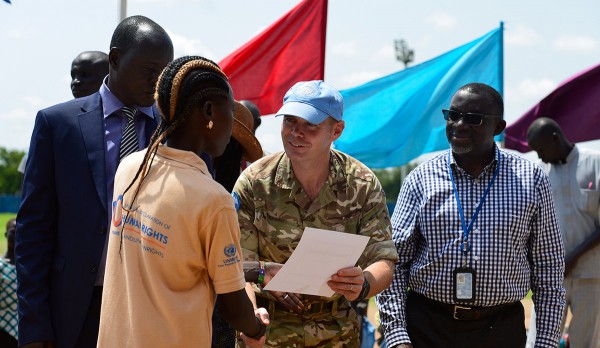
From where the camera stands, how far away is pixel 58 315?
3.84 metres

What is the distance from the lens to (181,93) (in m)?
3.27

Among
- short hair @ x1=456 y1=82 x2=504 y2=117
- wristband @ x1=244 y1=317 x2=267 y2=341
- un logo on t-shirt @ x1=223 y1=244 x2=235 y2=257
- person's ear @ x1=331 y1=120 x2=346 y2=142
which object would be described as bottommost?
wristband @ x1=244 y1=317 x2=267 y2=341

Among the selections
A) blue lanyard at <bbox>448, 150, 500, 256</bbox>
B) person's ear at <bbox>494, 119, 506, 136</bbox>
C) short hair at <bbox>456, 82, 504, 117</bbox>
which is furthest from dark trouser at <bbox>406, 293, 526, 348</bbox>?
short hair at <bbox>456, 82, 504, 117</bbox>

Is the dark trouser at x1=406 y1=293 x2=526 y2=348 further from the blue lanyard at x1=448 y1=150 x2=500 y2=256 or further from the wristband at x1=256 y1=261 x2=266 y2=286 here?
the wristband at x1=256 y1=261 x2=266 y2=286

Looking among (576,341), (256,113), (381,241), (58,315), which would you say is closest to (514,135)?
(576,341)

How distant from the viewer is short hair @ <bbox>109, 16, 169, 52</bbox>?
3.95 metres

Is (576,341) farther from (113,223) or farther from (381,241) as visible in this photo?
(113,223)

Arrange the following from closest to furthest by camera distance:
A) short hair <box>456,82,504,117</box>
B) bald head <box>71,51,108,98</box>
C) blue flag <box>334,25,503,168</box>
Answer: short hair <box>456,82,504,117</box> < bald head <box>71,51,108,98</box> < blue flag <box>334,25,503,168</box>

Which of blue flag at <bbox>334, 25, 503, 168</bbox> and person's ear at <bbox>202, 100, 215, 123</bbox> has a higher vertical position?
person's ear at <bbox>202, 100, 215, 123</bbox>

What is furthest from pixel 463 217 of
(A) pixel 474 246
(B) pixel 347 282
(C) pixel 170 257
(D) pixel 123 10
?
(D) pixel 123 10

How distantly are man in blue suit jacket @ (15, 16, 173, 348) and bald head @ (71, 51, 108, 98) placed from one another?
5.97 feet

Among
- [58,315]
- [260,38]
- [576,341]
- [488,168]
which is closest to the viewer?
[58,315]

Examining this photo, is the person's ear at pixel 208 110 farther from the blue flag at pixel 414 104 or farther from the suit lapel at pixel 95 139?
the blue flag at pixel 414 104

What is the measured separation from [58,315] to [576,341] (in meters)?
6.19
